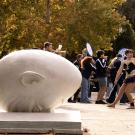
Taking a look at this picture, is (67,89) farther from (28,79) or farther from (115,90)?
(115,90)

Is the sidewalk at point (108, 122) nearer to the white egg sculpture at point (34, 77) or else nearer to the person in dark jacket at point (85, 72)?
the white egg sculpture at point (34, 77)

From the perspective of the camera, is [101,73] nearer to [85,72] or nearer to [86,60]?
[85,72]

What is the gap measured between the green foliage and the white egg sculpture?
23.8 m

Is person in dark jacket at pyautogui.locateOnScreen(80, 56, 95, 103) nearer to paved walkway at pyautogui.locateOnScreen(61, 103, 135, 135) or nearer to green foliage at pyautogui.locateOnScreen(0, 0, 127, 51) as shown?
paved walkway at pyautogui.locateOnScreen(61, 103, 135, 135)

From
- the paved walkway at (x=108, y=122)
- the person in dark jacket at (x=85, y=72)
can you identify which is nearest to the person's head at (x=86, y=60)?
the person in dark jacket at (x=85, y=72)

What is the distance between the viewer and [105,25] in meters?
42.1

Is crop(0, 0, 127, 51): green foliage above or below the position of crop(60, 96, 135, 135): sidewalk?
above

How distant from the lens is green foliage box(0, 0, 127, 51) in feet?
115

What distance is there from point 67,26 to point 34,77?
3094 cm

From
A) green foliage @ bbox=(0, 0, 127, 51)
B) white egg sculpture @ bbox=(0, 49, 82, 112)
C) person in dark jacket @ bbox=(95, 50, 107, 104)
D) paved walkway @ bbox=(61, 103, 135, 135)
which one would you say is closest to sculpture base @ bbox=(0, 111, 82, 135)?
white egg sculpture @ bbox=(0, 49, 82, 112)

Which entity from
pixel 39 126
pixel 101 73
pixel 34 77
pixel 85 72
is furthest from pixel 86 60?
pixel 39 126

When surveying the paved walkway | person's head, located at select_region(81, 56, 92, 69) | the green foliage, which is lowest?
the paved walkway

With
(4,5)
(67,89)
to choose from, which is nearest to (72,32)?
(4,5)

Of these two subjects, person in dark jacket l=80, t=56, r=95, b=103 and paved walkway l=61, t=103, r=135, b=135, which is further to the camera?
person in dark jacket l=80, t=56, r=95, b=103
